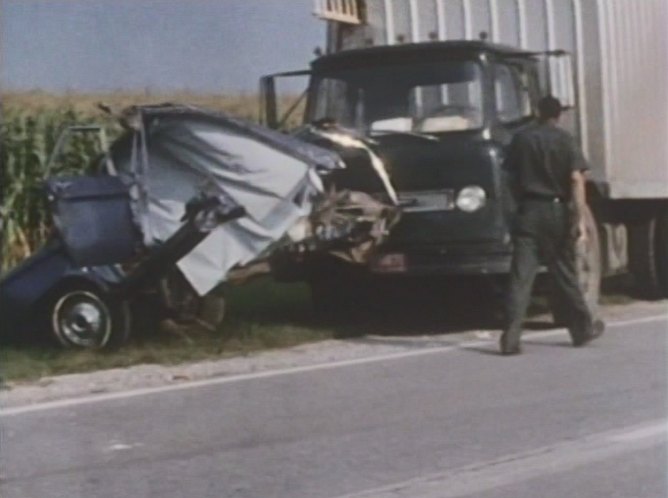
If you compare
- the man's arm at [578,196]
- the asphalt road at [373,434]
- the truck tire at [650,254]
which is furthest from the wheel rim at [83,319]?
the truck tire at [650,254]

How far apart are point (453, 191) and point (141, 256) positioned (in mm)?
2058

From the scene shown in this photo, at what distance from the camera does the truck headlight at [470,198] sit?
13.1 m

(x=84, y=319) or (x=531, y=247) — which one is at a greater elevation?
(x=531, y=247)

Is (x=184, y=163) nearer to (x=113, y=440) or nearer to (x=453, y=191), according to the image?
(x=453, y=191)

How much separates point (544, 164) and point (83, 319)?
114 inches

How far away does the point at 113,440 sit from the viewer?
928cm

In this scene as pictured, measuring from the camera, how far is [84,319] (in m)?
12.4

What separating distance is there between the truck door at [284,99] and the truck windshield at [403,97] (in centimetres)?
9

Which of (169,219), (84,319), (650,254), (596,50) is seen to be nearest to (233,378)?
(84,319)

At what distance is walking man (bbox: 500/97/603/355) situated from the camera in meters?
12.0

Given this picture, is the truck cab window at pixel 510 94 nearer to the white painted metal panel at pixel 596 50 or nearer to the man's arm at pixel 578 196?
the white painted metal panel at pixel 596 50

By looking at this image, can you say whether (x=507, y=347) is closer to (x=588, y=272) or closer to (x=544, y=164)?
(x=544, y=164)

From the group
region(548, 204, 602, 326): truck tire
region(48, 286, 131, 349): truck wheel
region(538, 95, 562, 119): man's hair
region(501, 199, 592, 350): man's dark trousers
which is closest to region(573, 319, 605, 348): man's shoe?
region(501, 199, 592, 350): man's dark trousers

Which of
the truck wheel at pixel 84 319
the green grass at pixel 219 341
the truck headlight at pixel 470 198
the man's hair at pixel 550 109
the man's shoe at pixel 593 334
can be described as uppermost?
the man's hair at pixel 550 109
